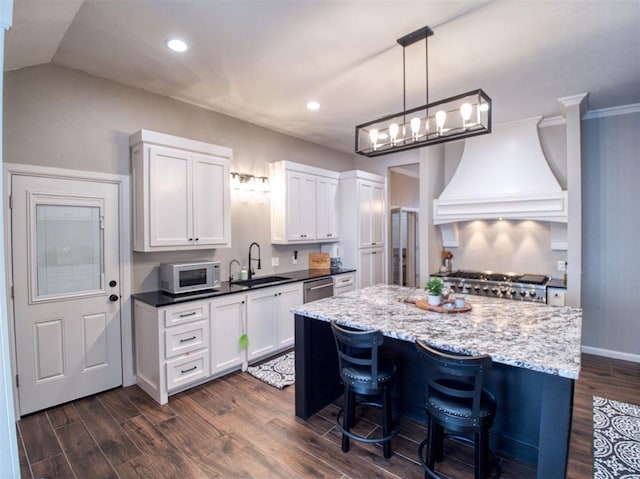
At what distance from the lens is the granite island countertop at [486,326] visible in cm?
182

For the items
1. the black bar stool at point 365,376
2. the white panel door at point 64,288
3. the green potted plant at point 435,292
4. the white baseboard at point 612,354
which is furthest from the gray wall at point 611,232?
the white panel door at point 64,288

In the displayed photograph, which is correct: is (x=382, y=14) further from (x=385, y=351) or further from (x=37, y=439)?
(x=37, y=439)

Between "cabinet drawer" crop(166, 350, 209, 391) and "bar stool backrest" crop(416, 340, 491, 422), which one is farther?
"cabinet drawer" crop(166, 350, 209, 391)

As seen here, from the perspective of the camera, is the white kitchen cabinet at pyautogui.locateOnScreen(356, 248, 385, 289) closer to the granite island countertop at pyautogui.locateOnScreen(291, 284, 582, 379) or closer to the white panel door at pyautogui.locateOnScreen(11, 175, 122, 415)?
the granite island countertop at pyautogui.locateOnScreen(291, 284, 582, 379)

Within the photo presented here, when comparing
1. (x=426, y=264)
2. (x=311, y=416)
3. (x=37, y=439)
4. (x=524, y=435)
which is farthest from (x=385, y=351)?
(x=37, y=439)

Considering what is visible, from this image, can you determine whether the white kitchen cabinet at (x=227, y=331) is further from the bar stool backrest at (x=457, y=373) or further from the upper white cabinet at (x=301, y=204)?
the bar stool backrest at (x=457, y=373)

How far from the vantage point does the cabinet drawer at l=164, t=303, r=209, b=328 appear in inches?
123

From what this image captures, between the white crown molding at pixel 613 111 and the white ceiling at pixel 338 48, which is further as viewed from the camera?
the white crown molding at pixel 613 111

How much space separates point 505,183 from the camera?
441 centimetres

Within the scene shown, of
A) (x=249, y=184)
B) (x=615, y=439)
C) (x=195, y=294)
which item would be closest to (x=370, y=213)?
(x=249, y=184)

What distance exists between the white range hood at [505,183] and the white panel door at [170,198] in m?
3.27

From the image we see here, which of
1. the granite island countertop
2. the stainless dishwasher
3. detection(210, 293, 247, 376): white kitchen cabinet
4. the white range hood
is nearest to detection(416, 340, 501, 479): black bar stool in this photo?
the granite island countertop

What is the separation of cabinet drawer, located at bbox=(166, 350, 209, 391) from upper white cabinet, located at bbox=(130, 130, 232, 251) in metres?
1.09

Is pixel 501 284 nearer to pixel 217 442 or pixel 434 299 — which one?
pixel 434 299
